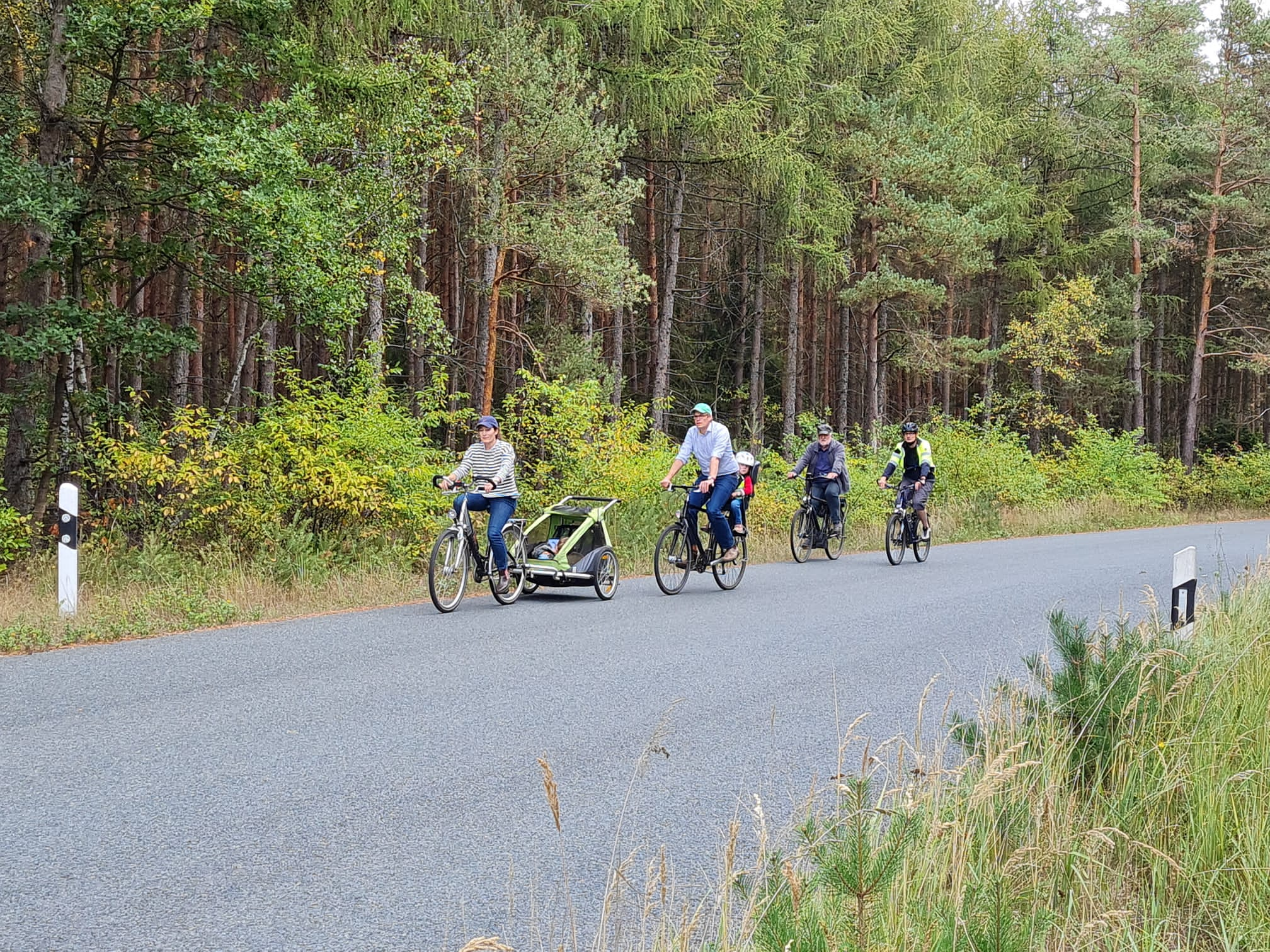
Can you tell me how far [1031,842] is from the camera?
3570mm

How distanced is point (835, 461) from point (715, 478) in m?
4.57

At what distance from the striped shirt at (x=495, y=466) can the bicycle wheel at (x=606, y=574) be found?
1.24 m

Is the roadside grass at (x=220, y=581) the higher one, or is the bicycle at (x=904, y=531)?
the bicycle at (x=904, y=531)

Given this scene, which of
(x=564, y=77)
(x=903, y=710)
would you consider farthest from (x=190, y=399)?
(x=903, y=710)

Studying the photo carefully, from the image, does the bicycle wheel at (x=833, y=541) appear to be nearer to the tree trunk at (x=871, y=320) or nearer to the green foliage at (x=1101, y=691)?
the green foliage at (x=1101, y=691)

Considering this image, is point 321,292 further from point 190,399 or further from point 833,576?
point 190,399

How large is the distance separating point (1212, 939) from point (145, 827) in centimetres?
410

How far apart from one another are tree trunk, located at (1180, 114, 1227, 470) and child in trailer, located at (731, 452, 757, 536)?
2867 centimetres

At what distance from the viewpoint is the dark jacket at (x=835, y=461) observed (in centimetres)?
1642

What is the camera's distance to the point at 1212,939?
3492mm

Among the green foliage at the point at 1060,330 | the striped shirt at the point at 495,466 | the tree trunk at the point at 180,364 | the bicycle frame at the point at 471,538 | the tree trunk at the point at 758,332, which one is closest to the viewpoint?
the bicycle frame at the point at 471,538

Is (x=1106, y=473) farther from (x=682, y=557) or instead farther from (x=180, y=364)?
(x=180, y=364)

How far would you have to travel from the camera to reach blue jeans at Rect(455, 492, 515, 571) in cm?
1098

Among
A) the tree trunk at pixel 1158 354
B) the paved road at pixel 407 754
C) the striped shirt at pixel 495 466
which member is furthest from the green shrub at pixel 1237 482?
the striped shirt at pixel 495 466
